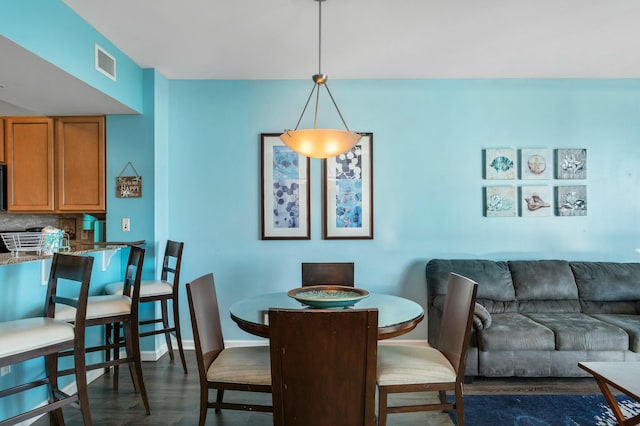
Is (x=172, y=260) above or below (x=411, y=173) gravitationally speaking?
below

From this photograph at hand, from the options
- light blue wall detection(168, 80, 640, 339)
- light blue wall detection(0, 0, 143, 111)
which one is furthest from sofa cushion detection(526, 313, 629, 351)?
light blue wall detection(0, 0, 143, 111)

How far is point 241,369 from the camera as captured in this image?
2.05 m

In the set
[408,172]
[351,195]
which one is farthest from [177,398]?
[408,172]

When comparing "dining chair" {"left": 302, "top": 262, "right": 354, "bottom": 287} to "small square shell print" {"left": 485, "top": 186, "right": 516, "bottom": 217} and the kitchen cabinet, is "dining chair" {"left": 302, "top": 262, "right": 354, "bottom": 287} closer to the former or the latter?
"small square shell print" {"left": 485, "top": 186, "right": 516, "bottom": 217}

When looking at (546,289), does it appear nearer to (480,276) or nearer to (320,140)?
(480,276)

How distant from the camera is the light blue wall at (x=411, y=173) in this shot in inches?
151

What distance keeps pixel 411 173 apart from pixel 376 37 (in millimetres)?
1368

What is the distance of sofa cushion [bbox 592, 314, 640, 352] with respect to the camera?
9.70 ft

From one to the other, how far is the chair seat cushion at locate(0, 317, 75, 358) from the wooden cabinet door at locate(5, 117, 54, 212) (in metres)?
2.11

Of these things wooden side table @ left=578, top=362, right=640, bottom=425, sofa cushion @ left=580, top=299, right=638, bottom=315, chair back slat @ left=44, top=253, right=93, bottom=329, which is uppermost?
chair back slat @ left=44, top=253, right=93, bottom=329

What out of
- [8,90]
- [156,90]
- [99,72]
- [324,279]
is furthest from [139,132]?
[324,279]

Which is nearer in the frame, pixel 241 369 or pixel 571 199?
pixel 241 369

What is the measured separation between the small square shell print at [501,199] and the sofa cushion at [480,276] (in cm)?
53

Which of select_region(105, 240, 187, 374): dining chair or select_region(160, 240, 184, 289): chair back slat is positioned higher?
select_region(160, 240, 184, 289): chair back slat
